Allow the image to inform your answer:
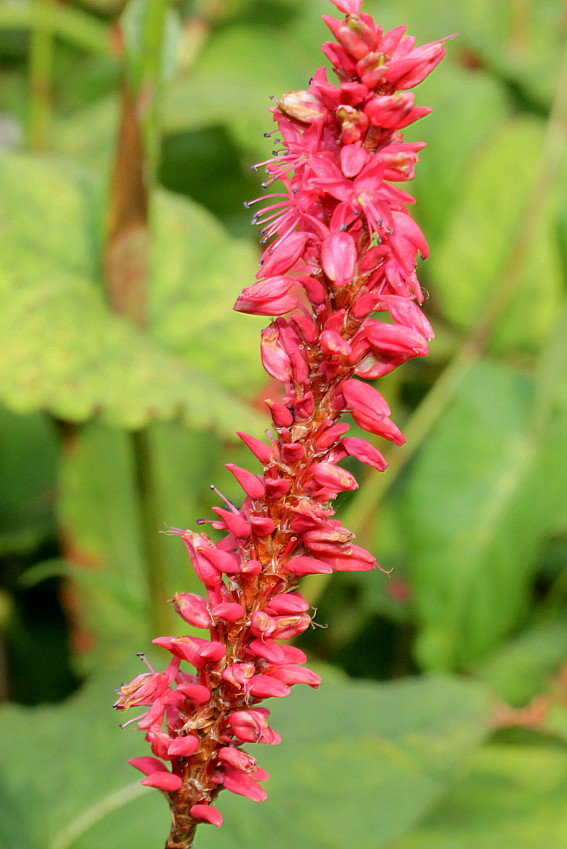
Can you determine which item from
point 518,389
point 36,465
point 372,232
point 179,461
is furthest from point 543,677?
point 372,232

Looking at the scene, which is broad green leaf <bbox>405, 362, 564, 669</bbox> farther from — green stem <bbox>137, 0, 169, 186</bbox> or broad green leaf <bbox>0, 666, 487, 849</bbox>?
green stem <bbox>137, 0, 169, 186</bbox>

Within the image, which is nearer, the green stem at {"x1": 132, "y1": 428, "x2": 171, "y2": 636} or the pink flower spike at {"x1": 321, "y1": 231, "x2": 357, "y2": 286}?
the pink flower spike at {"x1": 321, "y1": 231, "x2": 357, "y2": 286}

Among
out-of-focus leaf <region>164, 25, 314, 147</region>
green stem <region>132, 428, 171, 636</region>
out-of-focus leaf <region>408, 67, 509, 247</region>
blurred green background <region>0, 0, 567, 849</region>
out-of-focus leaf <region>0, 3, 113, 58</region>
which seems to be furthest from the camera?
out-of-focus leaf <region>408, 67, 509, 247</region>

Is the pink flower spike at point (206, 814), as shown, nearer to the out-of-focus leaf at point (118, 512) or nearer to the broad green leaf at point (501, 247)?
the out-of-focus leaf at point (118, 512)

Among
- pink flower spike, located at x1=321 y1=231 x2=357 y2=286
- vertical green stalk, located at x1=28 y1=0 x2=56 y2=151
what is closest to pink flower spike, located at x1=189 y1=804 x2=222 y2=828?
pink flower spike, located at x1=321 y1=231 x2=357 y2=286

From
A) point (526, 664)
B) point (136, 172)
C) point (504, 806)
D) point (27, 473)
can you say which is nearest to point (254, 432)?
point (136, 172)

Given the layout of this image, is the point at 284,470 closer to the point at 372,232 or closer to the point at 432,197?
the point at 372,232
